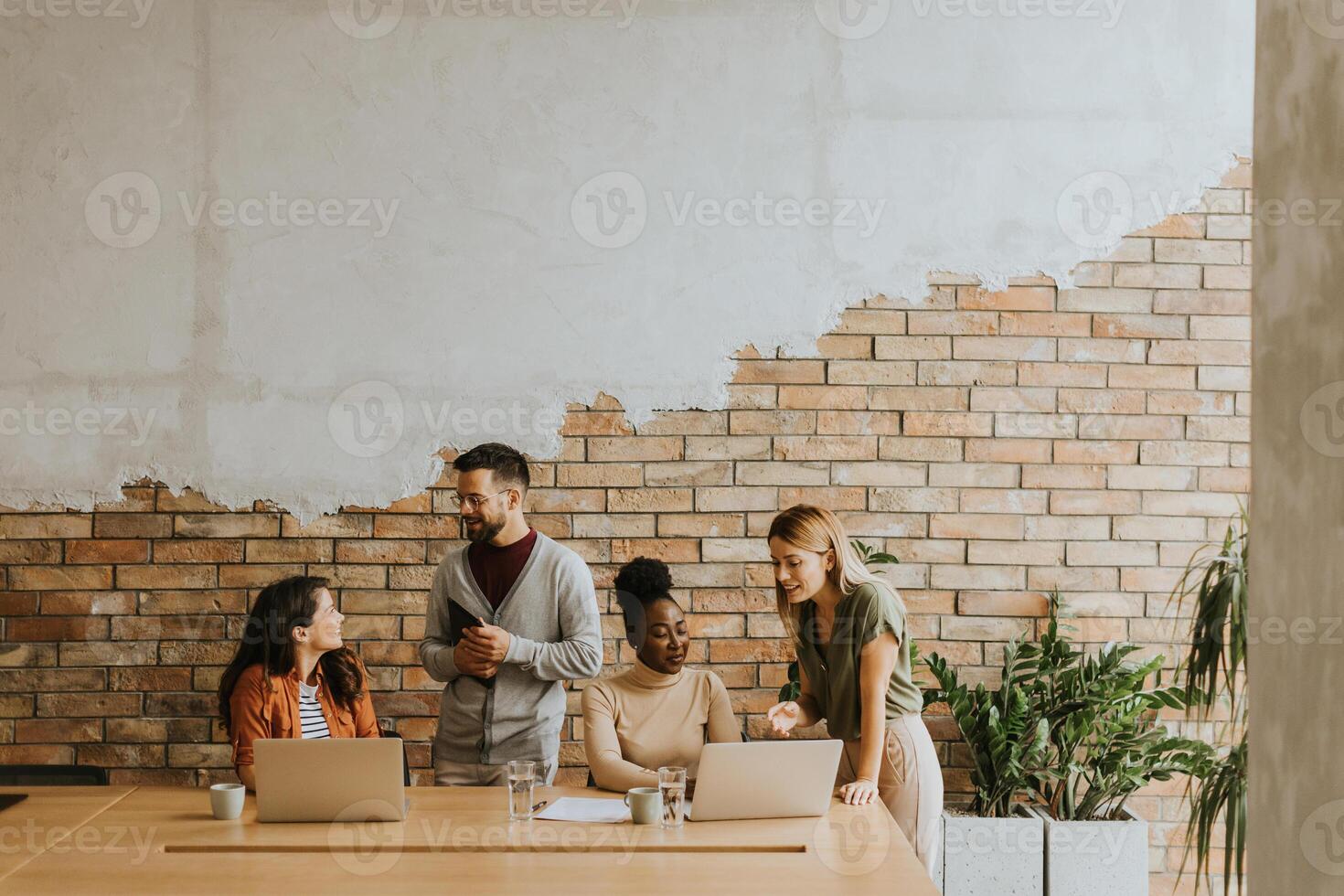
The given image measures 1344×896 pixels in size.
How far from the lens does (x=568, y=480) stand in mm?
3869

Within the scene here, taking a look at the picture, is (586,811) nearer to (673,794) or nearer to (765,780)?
(673,794)

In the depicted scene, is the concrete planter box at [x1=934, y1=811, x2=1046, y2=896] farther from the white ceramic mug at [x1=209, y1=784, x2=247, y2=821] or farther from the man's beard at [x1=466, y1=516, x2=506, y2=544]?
the white ceramic mug at [x1=209, y1=784, x2=247, y2=821]

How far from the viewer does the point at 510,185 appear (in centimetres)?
392

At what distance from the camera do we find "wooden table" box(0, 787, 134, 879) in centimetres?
239

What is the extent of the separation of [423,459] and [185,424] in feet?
2.70

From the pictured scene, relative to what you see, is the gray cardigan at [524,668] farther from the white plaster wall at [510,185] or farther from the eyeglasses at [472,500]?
the white plaster wall at [510,185]

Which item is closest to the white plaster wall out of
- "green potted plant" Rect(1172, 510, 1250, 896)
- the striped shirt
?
the striped shirt

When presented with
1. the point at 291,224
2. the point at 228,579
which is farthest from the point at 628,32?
the point at 228,579

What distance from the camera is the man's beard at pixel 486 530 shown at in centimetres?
331

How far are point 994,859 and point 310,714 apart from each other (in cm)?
212

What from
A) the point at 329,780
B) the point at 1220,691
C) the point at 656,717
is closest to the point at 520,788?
the point at 329,780

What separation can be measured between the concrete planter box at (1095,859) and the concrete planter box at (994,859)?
0.04 metres

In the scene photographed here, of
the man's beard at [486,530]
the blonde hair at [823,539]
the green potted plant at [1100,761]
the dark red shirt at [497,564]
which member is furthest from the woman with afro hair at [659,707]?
the green potted plant at [1100,761]

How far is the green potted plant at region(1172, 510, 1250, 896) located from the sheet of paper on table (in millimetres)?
1612
